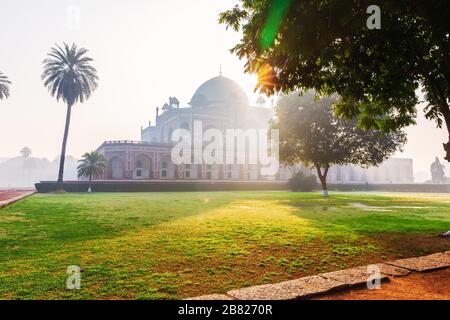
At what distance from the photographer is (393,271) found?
4672 millimetres

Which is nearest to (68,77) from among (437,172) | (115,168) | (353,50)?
(115,168)

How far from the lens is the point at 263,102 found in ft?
263

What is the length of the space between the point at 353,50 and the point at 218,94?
63.3 meters

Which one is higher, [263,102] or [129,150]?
[263,102]

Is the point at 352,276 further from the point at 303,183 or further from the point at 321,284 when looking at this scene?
the point at 303,183

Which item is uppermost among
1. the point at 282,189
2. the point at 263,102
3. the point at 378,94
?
the point at 263,102

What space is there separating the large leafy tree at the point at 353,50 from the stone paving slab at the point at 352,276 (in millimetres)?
3972

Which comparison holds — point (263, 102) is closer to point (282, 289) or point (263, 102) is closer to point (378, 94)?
point (378, 94)

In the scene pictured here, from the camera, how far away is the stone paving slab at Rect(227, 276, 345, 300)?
3.52 meters

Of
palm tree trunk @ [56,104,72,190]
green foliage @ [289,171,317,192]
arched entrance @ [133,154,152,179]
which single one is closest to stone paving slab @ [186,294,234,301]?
palm tree trunk @ [56,104,72,190]

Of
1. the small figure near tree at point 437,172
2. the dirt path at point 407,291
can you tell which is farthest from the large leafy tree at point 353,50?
the small figure near tree at point 437,172
